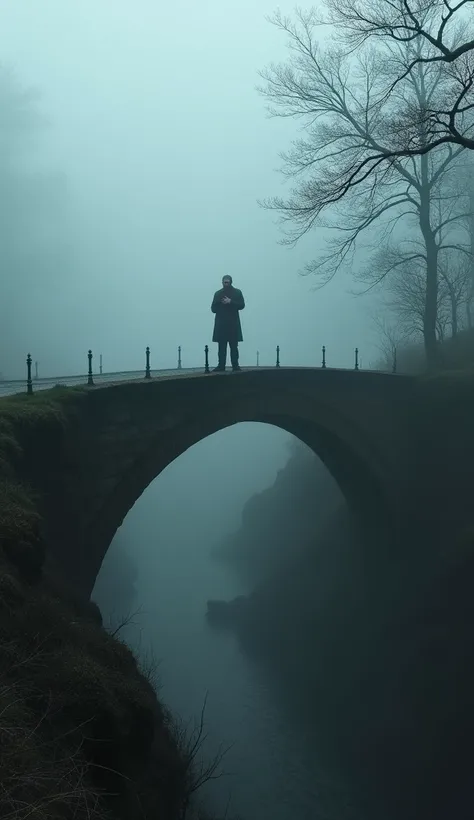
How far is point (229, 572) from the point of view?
35.8m

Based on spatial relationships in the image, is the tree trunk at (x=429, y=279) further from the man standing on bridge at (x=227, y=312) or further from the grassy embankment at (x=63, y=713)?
the grassy embankment at (x=63, y=713)

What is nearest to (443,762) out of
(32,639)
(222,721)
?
(222,721)

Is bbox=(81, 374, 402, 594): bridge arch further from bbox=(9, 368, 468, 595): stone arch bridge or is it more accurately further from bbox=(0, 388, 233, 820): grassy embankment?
bbox=(0, 388, 233, 820): grassy embankment

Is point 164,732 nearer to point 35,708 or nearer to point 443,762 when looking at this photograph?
point 35,708

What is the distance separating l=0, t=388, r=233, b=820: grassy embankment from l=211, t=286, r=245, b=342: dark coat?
24.9 feet

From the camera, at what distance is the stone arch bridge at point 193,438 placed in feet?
34.5

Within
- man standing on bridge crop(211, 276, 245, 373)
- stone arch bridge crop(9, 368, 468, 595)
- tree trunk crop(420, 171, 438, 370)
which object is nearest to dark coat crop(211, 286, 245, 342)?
man standing on bridge crop(211, 276, 245, 373)

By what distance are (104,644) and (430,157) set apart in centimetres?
2185

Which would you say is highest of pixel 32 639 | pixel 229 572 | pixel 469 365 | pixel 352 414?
pixel 469 365

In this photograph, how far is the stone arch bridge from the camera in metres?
10.5

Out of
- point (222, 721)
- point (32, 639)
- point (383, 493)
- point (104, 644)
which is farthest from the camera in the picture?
point (383, 493)

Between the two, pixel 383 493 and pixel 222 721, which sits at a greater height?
pixel 383 493

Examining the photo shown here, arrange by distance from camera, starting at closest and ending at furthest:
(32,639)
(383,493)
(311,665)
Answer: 1. (32,639)
2. (311,665)
3. (383,493)

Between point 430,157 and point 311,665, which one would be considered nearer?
point 311,665
